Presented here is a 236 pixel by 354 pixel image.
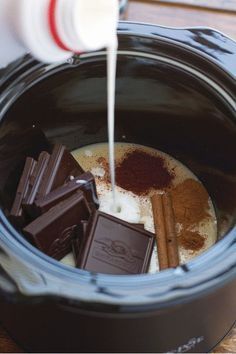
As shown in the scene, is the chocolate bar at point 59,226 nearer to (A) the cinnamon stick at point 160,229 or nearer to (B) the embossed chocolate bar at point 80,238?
(B) the embossed chocolate bar at point 80,238

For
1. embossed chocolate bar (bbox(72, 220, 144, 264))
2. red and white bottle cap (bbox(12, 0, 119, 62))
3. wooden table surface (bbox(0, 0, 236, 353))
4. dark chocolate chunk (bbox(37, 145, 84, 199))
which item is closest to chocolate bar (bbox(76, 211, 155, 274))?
embossed chocolate bar (bbox(72, 220, 144, 264))

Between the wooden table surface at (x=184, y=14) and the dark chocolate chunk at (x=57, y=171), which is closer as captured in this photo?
the dark chocolate chunk at (x=57, y=171)

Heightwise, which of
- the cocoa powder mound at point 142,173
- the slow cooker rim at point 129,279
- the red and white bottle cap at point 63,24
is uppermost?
the red and white bottle cap at point 63,24

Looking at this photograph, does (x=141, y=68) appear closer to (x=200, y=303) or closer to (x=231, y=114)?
(x=231, y=114)

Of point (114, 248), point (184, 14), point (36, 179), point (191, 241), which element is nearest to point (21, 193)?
point (36, 179)

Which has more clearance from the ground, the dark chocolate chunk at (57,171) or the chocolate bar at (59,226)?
the dark chocolate chunk at (57,171)

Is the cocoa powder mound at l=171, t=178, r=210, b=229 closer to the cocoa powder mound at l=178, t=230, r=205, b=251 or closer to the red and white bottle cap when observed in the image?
the cocoa powder mound at l=178, t=230, r=205, b=251

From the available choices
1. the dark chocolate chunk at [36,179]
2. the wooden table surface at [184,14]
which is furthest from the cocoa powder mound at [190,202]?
the wooden table surface at [184,14]
